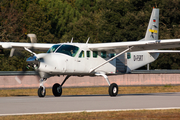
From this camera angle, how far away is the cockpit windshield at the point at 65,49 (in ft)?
57.3

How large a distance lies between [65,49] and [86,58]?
1632mm

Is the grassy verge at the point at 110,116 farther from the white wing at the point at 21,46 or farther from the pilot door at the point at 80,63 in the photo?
the white wing at the point at 21,46

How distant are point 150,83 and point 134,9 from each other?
19211mm

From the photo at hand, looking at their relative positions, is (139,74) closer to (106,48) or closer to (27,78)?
(27,78)

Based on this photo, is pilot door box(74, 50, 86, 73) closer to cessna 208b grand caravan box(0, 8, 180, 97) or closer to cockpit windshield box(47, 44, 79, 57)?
cessna 208b grand caravan box(0, 8, 180, 97)

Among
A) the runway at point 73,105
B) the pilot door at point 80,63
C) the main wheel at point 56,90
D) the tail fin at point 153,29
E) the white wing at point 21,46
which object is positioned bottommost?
the main wheel at point 56,90

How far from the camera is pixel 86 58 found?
1878cm

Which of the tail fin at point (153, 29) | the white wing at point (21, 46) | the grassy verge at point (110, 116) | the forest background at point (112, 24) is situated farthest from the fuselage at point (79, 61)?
the forest background at point (112, 24)

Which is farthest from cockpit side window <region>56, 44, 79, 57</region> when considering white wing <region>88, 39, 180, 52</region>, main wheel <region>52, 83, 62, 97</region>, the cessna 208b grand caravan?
main wheel <region>52, 83, 62, 97</region>

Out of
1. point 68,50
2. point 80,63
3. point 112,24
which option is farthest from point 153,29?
point 112,24

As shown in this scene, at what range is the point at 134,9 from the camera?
54.1 meters

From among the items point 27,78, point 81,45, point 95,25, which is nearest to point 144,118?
point 81,45

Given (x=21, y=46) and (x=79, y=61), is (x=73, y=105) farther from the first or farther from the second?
(x=21, y=46)

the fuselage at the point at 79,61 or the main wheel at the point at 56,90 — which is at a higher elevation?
the fuselage at the point at 79,61
